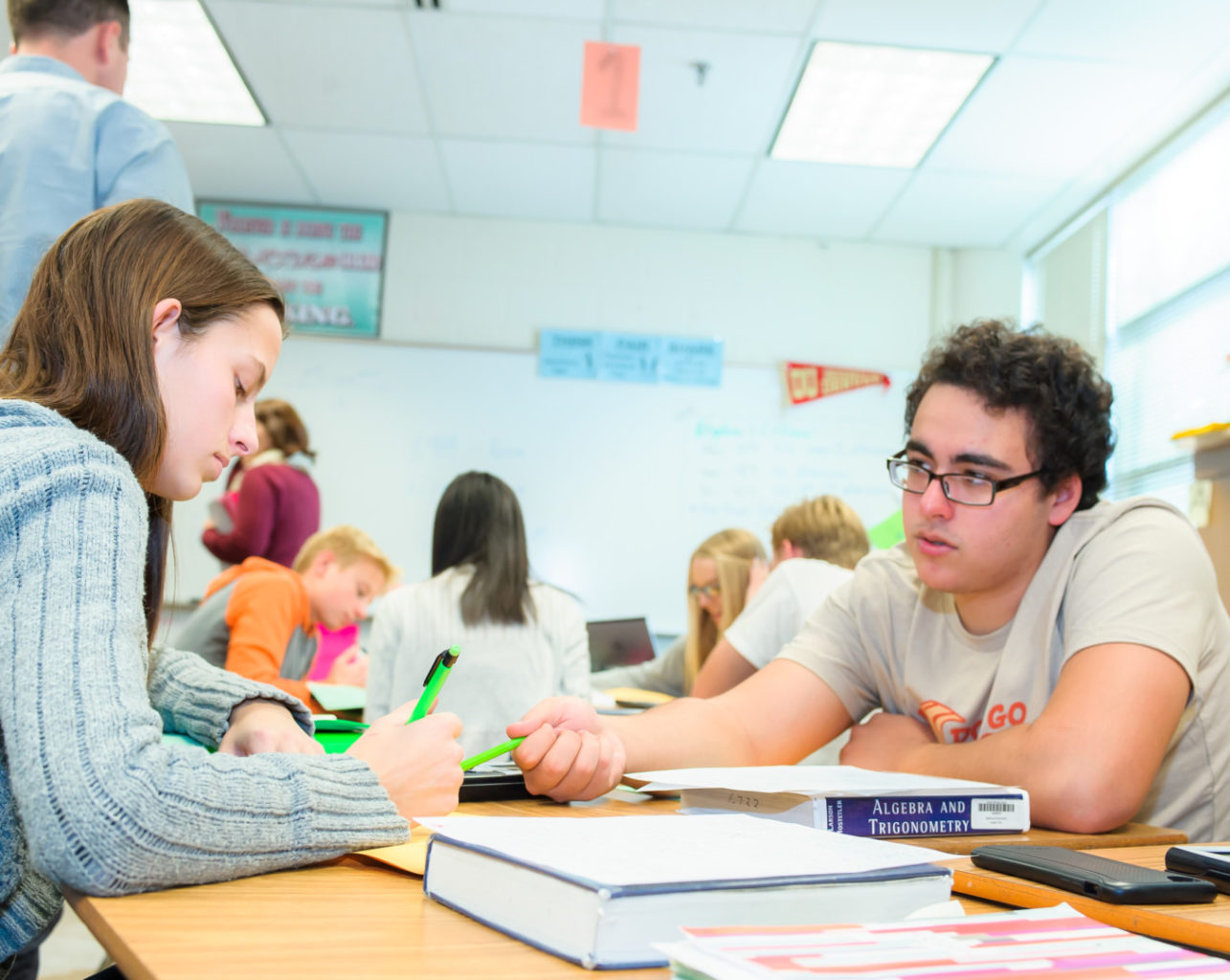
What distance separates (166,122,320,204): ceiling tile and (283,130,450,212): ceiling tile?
0.26 ft

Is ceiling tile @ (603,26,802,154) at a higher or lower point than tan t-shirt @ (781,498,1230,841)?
higher

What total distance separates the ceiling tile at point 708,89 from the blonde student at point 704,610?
1510 millimetres

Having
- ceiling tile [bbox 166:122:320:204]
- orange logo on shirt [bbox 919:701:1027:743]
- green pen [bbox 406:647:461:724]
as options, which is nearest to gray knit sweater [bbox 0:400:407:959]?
green pen [bbox 406:647:461:724]

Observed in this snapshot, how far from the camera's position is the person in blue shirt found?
4.97 feet

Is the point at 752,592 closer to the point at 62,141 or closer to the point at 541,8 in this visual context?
the point at 541,8

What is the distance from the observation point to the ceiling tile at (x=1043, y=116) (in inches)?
131

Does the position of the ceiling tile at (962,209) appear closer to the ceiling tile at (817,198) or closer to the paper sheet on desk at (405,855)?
the ceiling tile at (817,198)

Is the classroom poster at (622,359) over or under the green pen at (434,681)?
over

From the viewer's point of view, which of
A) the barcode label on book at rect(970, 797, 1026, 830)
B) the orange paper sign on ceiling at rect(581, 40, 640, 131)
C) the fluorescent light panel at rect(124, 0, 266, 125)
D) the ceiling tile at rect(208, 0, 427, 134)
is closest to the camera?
the barcode label on book at rect(970, 797, 1026, 830)

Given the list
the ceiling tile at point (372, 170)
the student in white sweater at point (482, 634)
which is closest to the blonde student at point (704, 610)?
the student in white sweater at point (482, 634)

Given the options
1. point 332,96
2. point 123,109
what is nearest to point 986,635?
point 123,109

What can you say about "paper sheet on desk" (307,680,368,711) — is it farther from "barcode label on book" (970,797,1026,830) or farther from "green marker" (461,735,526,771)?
"barcode label on book" (970,797,1026,830)

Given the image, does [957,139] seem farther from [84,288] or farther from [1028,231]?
[84,288]

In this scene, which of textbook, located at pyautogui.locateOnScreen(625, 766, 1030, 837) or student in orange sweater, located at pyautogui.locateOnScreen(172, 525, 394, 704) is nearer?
textbook, located at pyautogui.locateOnScreen(625, 766, 1030, 837)
